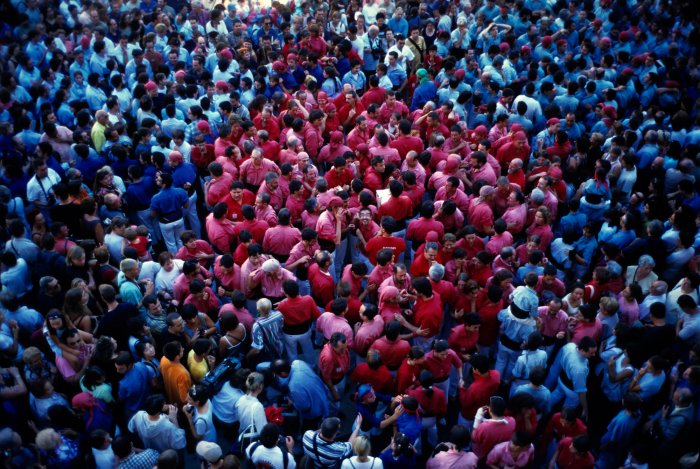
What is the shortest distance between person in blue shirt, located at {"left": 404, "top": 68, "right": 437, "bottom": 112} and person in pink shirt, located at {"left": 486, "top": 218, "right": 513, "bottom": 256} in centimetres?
459

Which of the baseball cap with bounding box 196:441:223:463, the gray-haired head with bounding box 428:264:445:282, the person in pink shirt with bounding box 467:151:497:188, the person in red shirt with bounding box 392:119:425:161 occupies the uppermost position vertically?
the person in red shirt with bounding box 392:119:425:161

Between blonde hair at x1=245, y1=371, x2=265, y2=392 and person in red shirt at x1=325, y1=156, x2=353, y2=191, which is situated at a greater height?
person in red shirt at x1=325, y1=156, x2=353, y2=191

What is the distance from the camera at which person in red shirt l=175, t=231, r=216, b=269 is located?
7734 millimetres

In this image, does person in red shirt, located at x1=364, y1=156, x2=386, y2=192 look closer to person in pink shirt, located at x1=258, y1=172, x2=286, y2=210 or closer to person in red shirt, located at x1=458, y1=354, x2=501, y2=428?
person in pink shirt, located at x1=258, y1=172, x2=286, y2=210

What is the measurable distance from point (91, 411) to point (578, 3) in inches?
609

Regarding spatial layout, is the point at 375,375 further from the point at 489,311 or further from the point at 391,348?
the point at 489,311

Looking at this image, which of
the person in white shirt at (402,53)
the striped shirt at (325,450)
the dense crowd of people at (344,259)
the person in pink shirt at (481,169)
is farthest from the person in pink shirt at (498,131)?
the striped shirt at (325,450)

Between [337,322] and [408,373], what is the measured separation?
102 cm

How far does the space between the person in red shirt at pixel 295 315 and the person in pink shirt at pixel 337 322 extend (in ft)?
0.78

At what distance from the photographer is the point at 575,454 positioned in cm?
562

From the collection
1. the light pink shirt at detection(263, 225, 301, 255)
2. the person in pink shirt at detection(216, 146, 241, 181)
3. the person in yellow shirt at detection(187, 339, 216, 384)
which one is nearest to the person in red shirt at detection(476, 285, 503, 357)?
the light pink shirt at detection(263, 225, 301, 255)

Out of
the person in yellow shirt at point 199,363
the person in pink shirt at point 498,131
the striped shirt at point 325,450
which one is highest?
the person in pink shirt at point 498,131

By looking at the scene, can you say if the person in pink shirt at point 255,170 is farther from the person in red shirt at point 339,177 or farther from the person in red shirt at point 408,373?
the person in red shirt at point 408,373

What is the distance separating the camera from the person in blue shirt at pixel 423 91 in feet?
38.7
